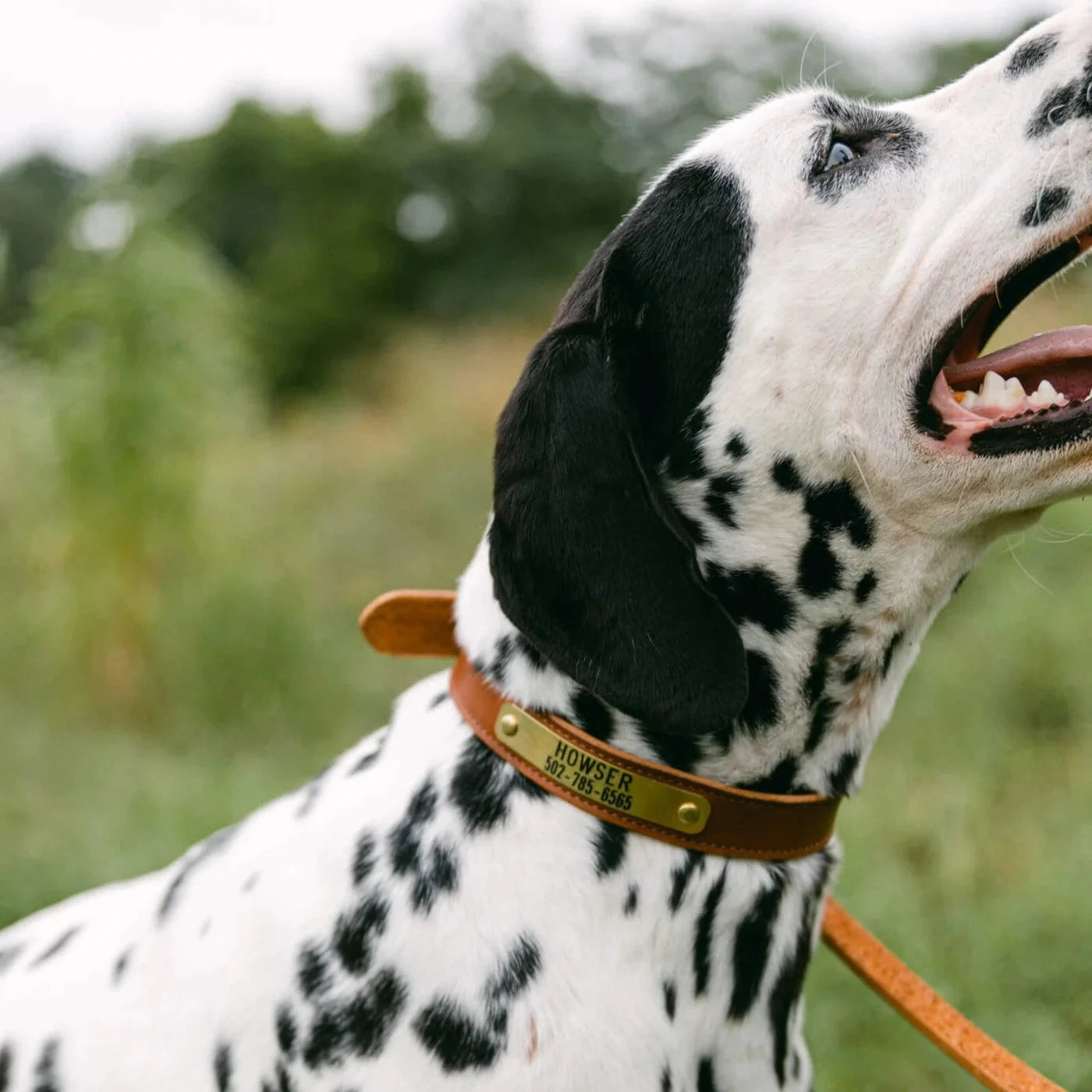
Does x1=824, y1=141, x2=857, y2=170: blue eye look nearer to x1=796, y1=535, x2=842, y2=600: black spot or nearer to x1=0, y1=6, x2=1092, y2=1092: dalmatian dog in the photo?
x1=0, y1=6, x2=1092, y2=1092: dalmatian dog

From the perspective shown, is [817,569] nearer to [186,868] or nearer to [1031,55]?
[1031,55]

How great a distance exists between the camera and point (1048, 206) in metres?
1.88

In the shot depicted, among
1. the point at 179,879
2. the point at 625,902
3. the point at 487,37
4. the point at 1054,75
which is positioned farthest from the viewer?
the point at 487,37

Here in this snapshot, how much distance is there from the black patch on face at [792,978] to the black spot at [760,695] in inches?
11.1

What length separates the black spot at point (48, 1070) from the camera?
2059 mm

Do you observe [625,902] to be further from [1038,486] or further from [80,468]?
[80,468]

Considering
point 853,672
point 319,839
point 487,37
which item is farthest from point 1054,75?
point 487,37

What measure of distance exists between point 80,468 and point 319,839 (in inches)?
221

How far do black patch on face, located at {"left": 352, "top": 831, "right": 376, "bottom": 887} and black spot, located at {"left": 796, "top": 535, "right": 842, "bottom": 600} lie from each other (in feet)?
2.61

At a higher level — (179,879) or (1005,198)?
(1005,198)

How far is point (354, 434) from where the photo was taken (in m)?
16.8

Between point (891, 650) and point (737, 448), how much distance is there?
42 cm

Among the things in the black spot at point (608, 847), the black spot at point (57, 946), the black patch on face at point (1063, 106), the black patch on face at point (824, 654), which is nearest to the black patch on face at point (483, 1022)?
the black spot at point (608, 847)

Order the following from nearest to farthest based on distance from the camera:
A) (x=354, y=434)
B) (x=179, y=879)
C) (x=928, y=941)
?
(x=179, y=879)
(x=928, y=941)
(x=354, y=434)
